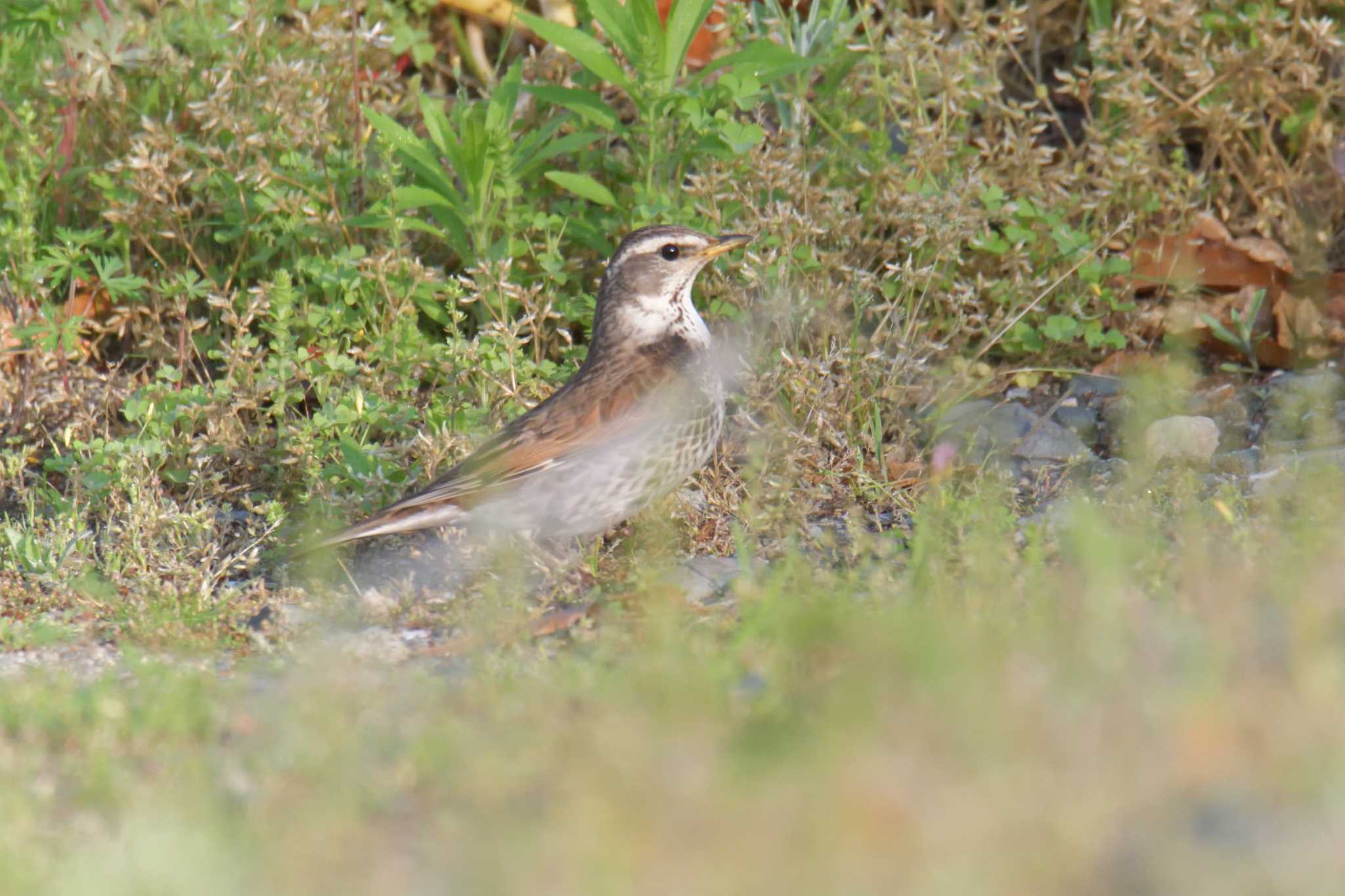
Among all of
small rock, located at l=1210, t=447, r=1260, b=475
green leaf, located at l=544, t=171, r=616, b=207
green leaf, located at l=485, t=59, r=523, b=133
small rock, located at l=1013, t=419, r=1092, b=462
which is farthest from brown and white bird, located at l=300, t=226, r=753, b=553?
small rock, located at l=1210, t=447, r=1260, b=475

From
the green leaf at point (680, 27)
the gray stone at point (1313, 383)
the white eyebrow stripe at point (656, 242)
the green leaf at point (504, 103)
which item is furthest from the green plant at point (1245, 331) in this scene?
the green leaf at point (504, 103)

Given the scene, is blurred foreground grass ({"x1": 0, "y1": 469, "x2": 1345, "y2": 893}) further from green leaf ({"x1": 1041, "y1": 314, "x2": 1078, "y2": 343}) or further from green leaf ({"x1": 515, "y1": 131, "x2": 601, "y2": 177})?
green leaf ({"x1": 1041, "y1": 314, "x2": 1078, "y2": 343})

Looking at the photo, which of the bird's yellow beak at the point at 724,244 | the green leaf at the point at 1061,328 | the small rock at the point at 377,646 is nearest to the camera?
the small rock at the point at 377,646

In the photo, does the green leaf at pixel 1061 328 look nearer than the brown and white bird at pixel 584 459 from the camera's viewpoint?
Result: No

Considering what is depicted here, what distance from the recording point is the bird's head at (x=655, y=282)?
693cm

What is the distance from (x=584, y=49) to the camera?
23.0 ft

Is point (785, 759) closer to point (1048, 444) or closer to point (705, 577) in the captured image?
point (705, 577)

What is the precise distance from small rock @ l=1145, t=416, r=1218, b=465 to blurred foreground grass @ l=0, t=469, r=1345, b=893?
2550 millimetres

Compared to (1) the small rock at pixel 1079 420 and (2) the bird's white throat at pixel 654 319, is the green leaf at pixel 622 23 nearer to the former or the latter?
(2) the bird's white throat at pixel 654 319

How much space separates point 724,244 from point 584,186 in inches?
30.3

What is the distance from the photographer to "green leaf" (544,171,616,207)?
718 centimetres

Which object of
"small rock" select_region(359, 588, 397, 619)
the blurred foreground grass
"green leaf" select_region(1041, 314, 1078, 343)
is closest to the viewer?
the blurred foreground grass

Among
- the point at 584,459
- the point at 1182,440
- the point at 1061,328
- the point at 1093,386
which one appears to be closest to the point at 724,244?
the point at 584,459

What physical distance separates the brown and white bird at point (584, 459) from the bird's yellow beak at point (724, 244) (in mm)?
466
